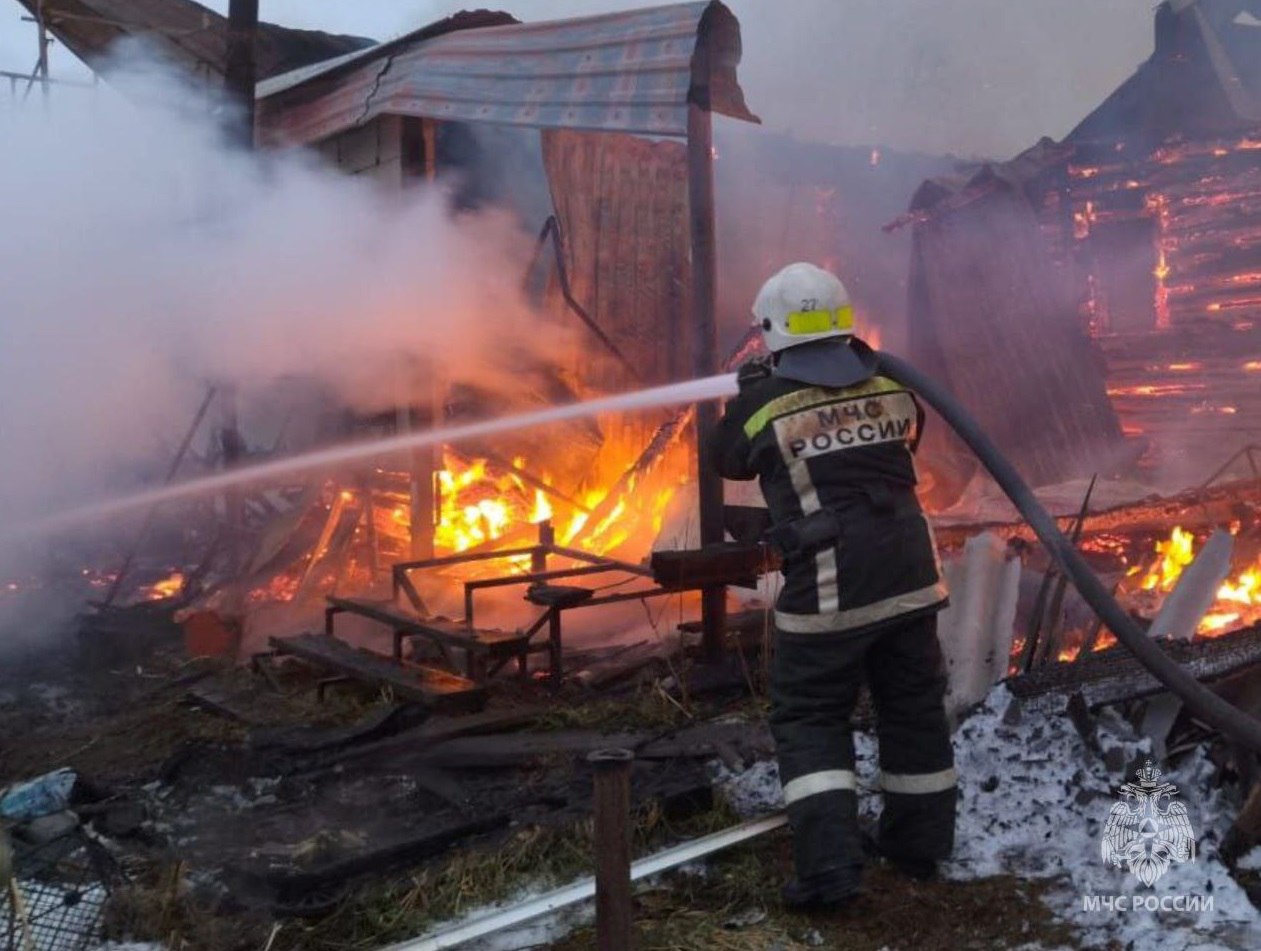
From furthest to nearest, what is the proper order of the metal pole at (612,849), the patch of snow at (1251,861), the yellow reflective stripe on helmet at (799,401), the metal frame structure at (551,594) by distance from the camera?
1. the metal frame structure at (551,594)
2. the yellow reflective stripe on helmet at (799,401)
3. the patch of snow at (1251,861)
4. the metal pole at (612,849)

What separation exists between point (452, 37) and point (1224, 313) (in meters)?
7.78

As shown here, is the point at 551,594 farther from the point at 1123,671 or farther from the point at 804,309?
the point at 1123,671

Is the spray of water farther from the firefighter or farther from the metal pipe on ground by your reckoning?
the metal pipe on ground

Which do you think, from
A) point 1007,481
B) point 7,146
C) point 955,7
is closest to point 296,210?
point 7,146

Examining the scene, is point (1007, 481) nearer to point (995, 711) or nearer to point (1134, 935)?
point (995, 711)

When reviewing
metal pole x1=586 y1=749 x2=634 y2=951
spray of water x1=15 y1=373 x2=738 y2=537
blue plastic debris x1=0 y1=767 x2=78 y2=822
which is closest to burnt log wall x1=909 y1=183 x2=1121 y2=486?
spray of water x1=15 y1=373 x2=738 y2=537

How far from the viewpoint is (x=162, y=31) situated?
34.1ft

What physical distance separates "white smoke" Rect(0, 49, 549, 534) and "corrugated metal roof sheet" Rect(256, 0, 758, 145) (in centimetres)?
95

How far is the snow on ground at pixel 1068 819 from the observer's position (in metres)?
3.14

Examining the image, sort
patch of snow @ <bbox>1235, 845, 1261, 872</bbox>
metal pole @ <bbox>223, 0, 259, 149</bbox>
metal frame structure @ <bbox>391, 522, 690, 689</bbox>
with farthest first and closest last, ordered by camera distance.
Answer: metal pole @ <bbox>223, 0, 259, 149</bbox>
metal frame structure @ <bbox>391, 522, 690, 689</bbox>
patch of snow @ <bbox>1235, 845, 1261, 872</bbox>

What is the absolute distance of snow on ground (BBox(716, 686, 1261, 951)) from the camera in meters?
3.14

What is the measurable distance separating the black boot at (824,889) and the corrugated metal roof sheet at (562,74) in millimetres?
3989

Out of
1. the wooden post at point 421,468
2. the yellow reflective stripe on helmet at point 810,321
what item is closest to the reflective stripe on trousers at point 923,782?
the yellow reflective stripe on helmet at point 810,321

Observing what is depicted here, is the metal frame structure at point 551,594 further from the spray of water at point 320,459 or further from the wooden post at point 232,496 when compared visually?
the wooden post at point 232,496
